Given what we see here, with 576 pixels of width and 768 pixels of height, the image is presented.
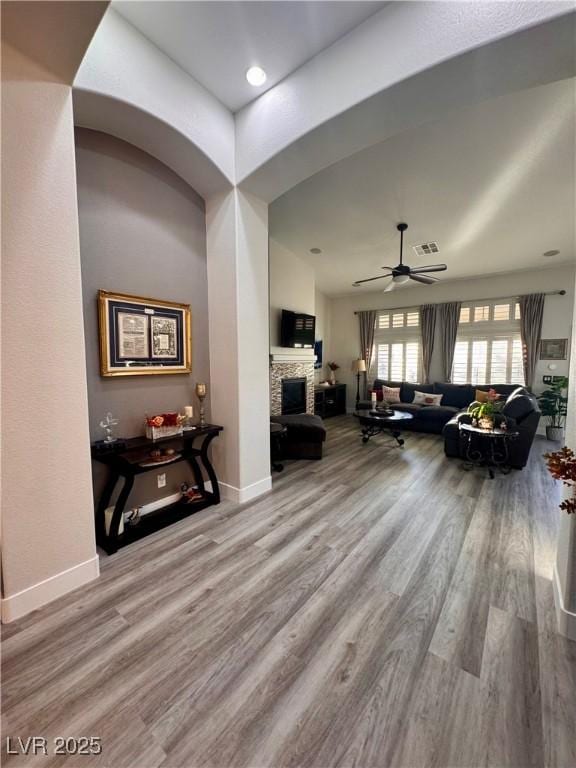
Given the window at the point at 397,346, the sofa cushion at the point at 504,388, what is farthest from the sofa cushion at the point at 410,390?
the sofa cushion at the point at 504,388

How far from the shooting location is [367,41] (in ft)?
6.16

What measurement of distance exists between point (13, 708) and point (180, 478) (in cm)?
173

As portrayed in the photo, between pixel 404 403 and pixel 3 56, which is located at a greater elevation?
pixel 3 56

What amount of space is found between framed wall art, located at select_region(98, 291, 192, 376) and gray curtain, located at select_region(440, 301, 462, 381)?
576 centimetres

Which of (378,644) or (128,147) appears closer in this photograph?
(378,644)

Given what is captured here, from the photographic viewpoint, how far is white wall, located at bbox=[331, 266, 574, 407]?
550 cm

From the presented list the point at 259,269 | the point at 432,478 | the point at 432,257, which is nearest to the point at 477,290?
the point at 432,257

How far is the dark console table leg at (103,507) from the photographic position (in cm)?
222

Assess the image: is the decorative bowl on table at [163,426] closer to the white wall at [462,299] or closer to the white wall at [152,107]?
the white wall at [152,107]

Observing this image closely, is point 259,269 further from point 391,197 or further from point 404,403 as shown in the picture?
point 404,403

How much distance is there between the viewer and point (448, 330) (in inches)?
256

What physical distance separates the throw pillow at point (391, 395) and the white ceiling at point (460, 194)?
267 cm

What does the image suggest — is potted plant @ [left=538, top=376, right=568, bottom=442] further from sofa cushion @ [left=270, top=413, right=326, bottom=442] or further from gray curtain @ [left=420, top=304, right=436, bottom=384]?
sofa cushion @ [left=270, top=413, right=326, bottom=442]

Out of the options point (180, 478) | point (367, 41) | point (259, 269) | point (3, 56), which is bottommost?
point (180, 478)
